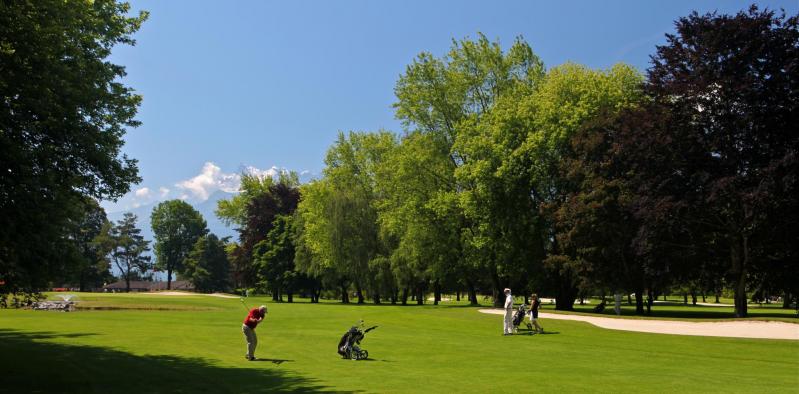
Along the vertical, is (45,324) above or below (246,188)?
below

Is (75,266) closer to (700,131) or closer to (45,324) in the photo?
(45,324)

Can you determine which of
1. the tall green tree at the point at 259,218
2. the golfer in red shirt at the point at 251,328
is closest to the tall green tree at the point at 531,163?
the golfer in red shirt at the point at 251,328

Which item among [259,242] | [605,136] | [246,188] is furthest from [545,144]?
[246,188]

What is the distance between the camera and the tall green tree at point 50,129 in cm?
1350

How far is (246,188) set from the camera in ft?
340

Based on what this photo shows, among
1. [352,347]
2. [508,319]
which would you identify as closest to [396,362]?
[352,347]

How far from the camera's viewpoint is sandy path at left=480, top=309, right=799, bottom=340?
2716cm

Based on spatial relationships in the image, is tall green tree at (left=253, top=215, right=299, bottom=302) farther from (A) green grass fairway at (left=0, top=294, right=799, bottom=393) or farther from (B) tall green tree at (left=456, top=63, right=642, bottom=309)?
(A) green grass fairway at (left=0, top=294, right=799, bottom=393)

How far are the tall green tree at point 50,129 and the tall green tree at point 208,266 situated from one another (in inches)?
4975

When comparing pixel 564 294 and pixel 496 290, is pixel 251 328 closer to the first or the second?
pixel 496 290

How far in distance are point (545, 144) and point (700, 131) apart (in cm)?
1215

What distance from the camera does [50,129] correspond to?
15.9 m

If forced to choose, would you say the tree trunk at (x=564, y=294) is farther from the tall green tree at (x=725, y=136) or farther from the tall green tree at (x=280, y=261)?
the tall green tree at (x=280, y=261)

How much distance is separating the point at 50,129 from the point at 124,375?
6.91m
